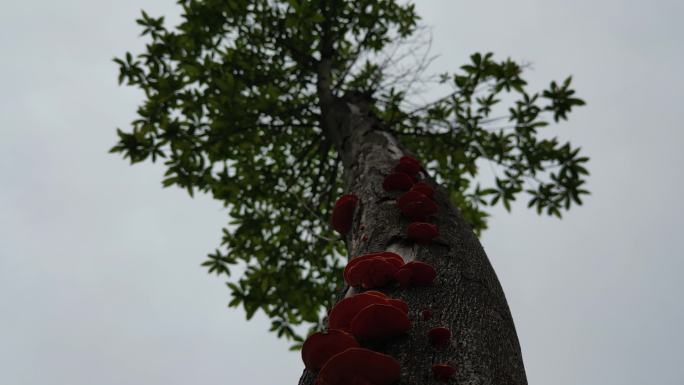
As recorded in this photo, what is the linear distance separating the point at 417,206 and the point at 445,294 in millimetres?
601

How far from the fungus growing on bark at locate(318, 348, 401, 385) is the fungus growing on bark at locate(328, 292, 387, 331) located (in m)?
0.22

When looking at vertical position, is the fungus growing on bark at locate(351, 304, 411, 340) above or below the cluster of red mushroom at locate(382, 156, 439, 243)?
below

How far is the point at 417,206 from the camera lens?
1997mm

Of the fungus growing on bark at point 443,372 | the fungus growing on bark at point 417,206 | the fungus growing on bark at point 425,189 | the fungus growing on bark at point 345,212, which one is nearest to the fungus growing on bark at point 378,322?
the fungus growing on bark at point 443,372

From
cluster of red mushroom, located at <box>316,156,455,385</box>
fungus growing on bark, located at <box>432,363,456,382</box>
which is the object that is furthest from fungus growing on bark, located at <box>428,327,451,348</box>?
fungus growing on bark, located at <box>432,363,456,382</box>

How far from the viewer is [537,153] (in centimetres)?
499

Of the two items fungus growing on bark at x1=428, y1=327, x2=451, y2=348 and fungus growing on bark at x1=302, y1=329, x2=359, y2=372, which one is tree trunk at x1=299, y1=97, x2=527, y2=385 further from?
fungus growing on bark at x1=302, y1=329, x2=359, y2=372

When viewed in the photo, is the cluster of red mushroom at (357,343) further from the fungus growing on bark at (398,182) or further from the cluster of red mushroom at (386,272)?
the fungus growing on bark at (398,182)

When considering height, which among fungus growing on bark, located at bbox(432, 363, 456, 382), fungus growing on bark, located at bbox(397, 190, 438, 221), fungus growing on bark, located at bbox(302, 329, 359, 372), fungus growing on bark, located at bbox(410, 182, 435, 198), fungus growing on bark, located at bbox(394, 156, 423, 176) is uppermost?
fungus growing on bark, located at bbox(394, 156, 423, 176)

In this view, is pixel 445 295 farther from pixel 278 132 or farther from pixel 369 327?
pixel 278 132

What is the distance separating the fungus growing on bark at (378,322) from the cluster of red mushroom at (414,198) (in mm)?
657

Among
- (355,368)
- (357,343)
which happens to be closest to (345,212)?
(357,343)

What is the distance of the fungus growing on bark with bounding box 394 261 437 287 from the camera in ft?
4.80

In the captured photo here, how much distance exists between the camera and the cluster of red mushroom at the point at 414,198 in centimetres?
181
